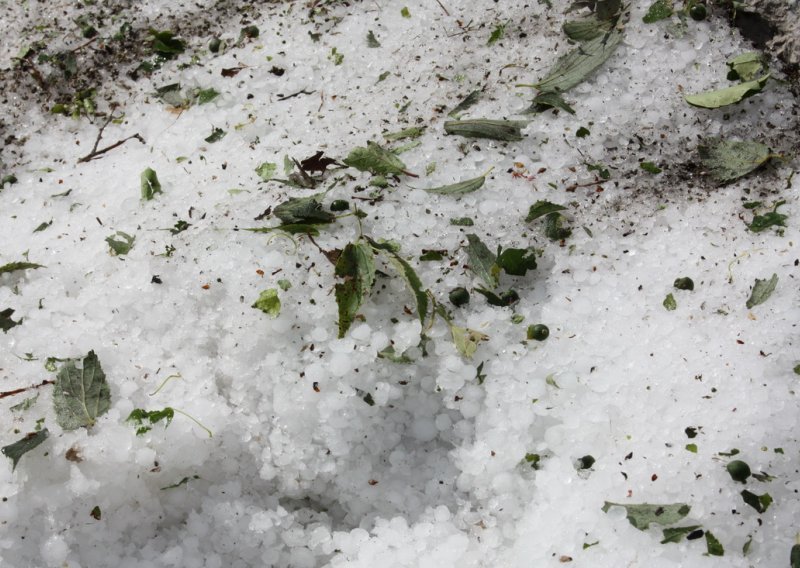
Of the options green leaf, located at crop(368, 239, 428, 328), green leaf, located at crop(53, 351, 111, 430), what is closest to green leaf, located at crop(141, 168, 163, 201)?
green leaf, located at crop(53, 351, 111, 430)

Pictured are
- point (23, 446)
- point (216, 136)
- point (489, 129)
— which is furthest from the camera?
point (216, 136)

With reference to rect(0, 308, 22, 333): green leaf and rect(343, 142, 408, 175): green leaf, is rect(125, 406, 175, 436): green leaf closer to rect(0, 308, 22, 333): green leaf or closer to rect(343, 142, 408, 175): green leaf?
rect(0, 308, 22, 333): green leaf

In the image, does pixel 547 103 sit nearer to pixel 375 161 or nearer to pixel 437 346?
pixel 375 161

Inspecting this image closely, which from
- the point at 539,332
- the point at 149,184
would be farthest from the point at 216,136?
the point at 539,332

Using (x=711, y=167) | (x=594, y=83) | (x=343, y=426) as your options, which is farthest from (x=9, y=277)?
(x=711, y=167)

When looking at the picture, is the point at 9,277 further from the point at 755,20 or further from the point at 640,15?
the point at 755,20

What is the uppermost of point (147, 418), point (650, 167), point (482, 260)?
point (650, 167)

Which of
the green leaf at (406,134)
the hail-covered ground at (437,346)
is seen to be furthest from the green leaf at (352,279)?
the green leaf at (406,134)
